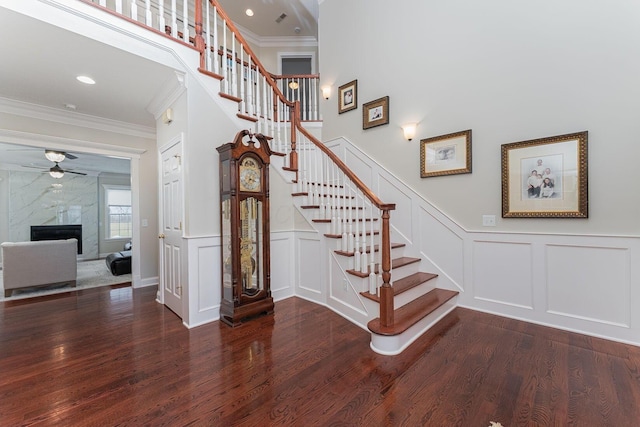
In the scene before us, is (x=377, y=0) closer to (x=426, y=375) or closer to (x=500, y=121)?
(x=500, y=121)

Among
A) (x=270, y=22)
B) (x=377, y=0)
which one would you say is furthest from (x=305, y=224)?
(x=270, y=22)

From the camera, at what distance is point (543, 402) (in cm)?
165

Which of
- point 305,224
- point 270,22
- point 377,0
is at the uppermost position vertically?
point 270,22

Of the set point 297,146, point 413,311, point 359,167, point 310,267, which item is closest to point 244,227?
point 310,267

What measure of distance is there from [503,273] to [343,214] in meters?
1.88

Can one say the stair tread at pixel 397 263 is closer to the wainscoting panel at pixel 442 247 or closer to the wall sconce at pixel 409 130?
the wainscoting panel at pixel 442 247

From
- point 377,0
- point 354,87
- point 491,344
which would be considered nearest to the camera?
point 491,344

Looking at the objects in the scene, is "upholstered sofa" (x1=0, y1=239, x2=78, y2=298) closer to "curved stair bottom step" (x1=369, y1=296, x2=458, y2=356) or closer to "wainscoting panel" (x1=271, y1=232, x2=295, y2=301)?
"wainscoting panel" (x1=271, y1=232, x2=295, y2=301)

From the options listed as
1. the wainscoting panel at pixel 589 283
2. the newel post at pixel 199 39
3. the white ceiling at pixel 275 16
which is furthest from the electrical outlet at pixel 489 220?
the white ceiling at pixel 275 16

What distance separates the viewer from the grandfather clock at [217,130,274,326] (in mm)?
2838

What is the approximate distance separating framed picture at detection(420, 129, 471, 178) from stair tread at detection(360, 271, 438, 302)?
1.26 meters

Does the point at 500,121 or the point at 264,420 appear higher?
the point at 500,121

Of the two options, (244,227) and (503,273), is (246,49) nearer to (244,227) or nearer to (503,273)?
(244,227)

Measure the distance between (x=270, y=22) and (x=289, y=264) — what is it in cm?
521
